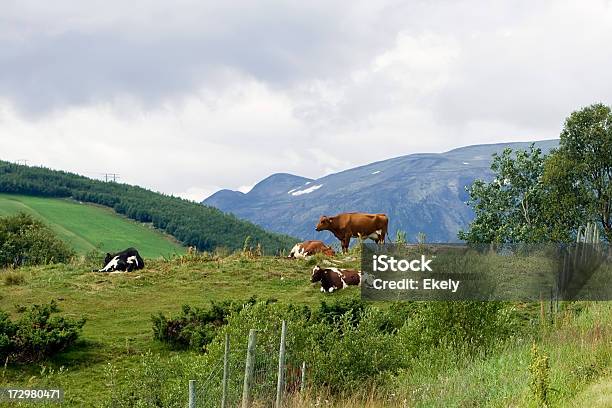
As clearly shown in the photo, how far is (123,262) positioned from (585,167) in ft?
104

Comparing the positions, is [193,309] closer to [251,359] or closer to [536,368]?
[251,359]

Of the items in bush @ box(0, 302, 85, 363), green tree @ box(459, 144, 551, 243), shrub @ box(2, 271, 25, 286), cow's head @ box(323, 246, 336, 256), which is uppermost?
green tree @ box(459, 144, 551, 243)

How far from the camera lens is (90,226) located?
159000 millimetres

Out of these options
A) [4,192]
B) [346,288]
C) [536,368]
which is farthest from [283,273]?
[4,192]

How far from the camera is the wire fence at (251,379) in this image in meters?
12.9

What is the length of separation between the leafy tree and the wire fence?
40.1 m

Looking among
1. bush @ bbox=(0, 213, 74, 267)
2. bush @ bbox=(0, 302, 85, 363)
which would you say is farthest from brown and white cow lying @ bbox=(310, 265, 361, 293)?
bush @ bbox=(0, 213, 74, 267)

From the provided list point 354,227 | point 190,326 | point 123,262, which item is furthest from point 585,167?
point 190,326

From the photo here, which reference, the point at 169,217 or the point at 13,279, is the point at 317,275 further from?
the point at 169,217

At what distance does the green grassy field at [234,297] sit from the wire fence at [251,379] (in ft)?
2.56

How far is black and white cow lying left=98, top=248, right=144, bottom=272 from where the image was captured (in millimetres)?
33250

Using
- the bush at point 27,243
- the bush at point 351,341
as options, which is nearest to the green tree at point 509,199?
the bush at point 27,243

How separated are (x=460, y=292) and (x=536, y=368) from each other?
8.03 meters

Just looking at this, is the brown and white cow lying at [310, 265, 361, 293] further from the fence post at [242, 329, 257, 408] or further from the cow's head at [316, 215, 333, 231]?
the fence post at [242, 329, 257, 408]
